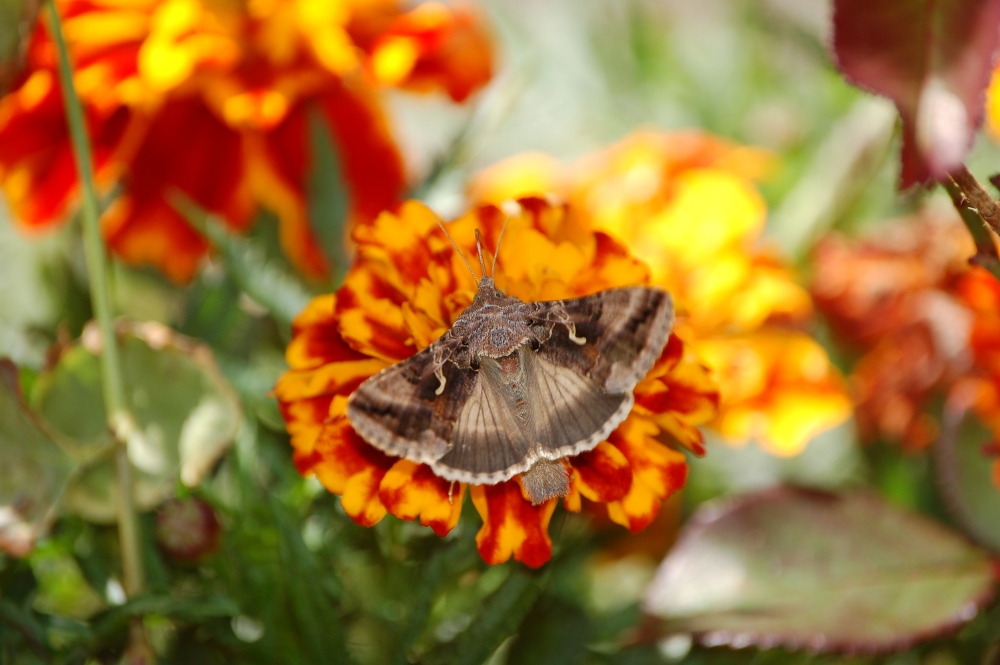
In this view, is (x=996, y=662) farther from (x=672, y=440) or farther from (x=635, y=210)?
(x=635, y=210)

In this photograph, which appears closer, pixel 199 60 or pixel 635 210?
pixel 199 60

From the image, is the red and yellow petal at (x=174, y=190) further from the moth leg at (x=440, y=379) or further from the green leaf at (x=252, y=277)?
the moth leg at (x=440, y=379)

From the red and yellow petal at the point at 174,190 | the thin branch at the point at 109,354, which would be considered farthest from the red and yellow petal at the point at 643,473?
the red and yellow petal at the point at 174,190

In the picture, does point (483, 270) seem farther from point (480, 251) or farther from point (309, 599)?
point (309, 599)

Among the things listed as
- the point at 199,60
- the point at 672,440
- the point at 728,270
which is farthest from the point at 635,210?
the point at 199,60

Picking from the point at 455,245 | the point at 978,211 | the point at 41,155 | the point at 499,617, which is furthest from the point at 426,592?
the point at 41,155

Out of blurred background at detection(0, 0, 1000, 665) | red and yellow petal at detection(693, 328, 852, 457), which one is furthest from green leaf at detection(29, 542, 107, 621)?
red and yellow petal at detection(693, 328, 852, 457)
